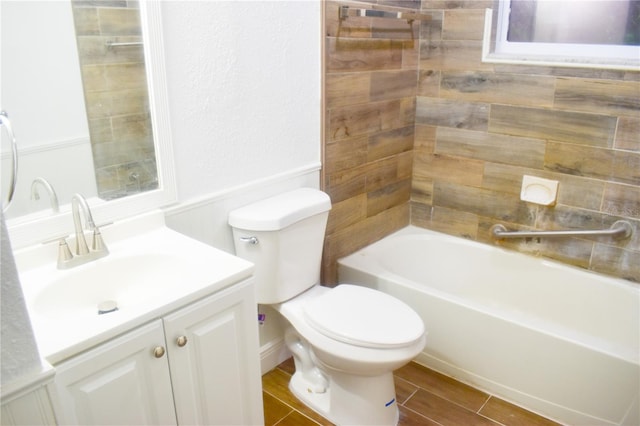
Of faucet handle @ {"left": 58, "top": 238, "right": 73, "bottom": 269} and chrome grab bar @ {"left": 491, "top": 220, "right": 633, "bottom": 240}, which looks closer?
faucet handle @ {"left": 58, "top": 238, "right": 73, "bottom": 269}

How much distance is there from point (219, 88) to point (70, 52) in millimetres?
497

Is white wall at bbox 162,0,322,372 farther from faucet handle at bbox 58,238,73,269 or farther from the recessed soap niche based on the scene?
the recessed soap niche

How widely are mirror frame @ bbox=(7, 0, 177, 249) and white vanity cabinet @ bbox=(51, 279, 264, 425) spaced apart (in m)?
0.47

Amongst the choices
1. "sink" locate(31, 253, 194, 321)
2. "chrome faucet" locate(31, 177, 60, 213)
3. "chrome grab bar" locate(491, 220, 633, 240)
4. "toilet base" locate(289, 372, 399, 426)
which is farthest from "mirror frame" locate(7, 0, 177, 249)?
"chrome grab bar" locate(491, 220, 633, 240)

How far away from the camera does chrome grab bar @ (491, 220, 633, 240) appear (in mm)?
2277

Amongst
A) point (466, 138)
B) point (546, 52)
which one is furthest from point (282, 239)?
point (546, 52)

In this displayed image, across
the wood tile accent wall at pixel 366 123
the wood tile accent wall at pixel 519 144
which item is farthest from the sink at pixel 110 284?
the wood tile accent wall at pixel 519 144

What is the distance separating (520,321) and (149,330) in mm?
1458

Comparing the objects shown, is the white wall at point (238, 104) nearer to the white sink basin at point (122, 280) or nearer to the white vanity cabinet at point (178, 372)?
the white sink basin at point (122, 280)

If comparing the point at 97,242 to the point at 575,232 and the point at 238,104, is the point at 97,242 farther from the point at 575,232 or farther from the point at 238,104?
the point at 575,232

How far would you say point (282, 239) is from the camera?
1.93 meters

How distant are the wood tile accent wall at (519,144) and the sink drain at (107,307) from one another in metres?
1.88

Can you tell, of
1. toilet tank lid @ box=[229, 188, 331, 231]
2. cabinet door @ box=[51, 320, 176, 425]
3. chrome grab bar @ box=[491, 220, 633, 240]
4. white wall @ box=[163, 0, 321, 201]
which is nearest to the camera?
cabinet door @ box=[51, 320, 176, 425]

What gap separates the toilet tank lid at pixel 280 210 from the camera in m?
1.88
